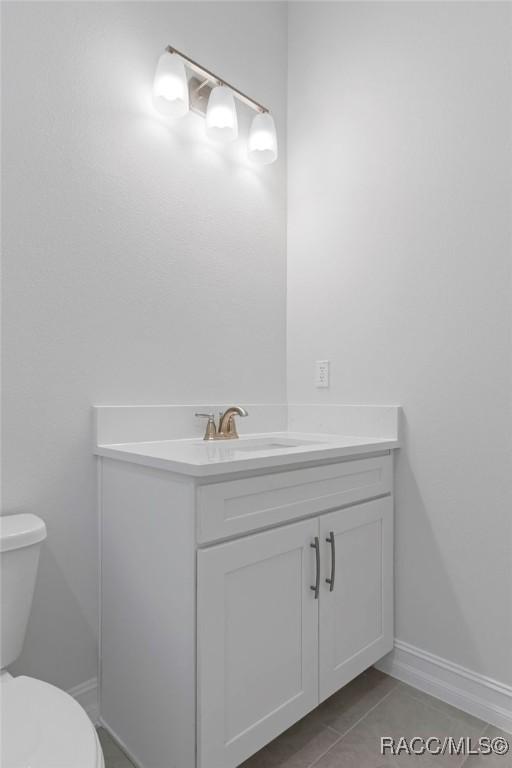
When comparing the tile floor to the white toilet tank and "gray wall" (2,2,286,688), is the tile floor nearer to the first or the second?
the white toilet tank

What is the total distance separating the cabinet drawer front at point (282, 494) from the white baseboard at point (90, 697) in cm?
76

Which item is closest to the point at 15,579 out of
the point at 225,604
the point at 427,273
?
the point at 225,604

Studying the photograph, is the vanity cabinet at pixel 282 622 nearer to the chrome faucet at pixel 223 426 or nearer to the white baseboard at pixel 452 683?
the white baseboard at pixel 452 683

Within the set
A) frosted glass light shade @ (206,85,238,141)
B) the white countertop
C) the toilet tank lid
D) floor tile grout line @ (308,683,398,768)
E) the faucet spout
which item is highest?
frosted glass light shade @ (206,85,238,141)

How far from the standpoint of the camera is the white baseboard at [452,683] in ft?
4.46

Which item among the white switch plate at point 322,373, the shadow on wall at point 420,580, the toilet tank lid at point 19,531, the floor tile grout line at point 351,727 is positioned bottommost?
the floor tile grout line at point 351,727

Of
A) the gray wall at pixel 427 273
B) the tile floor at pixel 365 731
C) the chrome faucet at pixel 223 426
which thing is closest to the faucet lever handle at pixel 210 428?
the chrome faucet at pixel 223 426

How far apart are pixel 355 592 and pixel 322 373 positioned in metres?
0.83

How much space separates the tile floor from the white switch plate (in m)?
1.09

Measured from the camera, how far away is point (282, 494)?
123cm

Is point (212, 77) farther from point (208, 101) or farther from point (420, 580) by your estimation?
point (420, 580)

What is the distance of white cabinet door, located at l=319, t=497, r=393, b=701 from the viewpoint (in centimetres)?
134

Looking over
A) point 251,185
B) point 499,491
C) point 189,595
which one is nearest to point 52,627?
point 189,595

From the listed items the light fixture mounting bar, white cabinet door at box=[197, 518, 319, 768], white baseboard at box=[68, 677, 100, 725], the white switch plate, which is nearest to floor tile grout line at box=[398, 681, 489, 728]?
white cabinet door at box=[197, 518, 319, 768]
